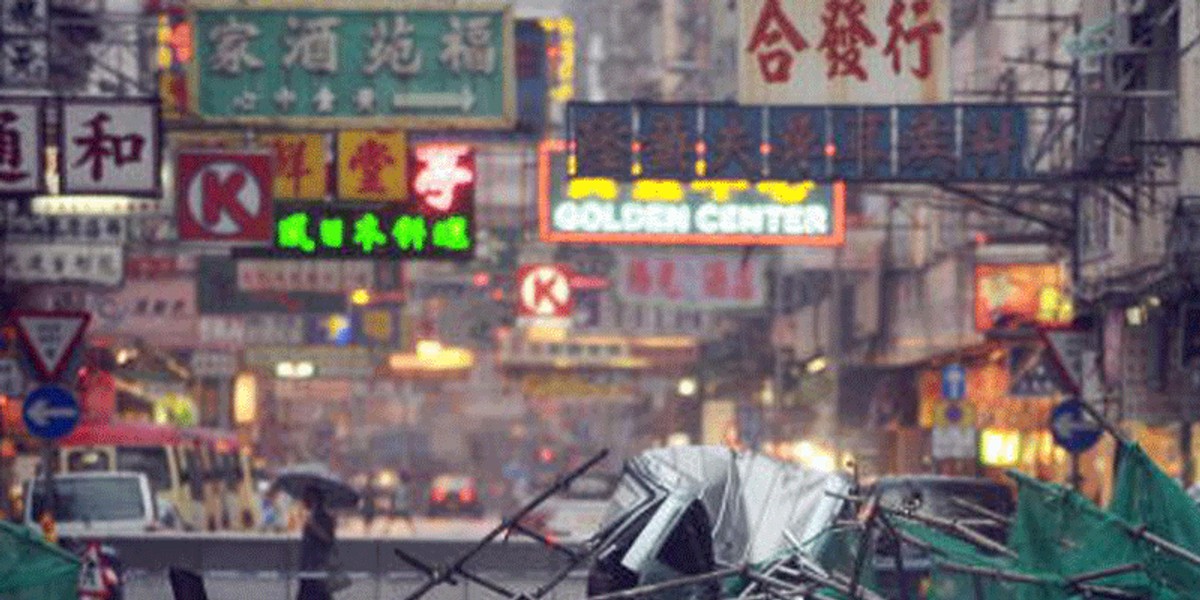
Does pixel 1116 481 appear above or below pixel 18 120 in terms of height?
below

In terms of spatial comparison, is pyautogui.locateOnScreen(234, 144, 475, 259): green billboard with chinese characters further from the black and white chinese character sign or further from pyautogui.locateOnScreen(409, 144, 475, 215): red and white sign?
the black and white chinese character sign

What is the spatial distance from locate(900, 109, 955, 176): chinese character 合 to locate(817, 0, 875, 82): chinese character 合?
3.27 ft

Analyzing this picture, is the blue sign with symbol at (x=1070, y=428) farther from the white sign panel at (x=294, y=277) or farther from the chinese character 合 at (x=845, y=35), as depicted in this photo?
the white sign panel at (x=294, y=277)

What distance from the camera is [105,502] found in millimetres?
43656

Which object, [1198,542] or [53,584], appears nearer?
[1198,542]

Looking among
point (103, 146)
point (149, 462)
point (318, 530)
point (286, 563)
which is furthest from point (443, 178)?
point (149, 462)

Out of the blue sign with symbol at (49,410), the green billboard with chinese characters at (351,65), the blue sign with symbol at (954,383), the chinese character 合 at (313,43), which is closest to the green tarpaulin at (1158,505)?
the blue sign with symbol at (49,410)

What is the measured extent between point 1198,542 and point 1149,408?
63.3 feet

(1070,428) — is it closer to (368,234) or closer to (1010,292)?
(368,234)

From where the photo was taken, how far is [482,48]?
108ft

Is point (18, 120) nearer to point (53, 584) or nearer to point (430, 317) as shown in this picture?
point (53, 584)

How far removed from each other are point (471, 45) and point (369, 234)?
2169mm

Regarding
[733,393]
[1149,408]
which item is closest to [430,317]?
[733,393]

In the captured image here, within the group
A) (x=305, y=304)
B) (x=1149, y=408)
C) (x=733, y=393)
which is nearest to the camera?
(x=1149, y=408)
